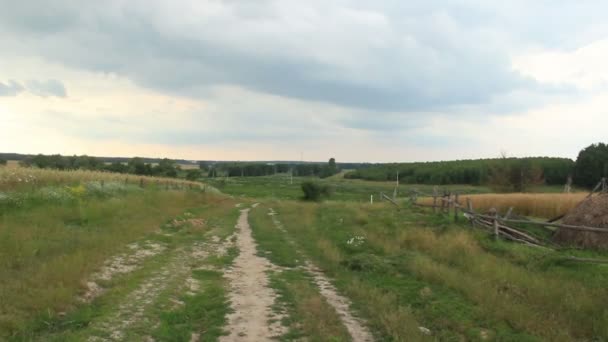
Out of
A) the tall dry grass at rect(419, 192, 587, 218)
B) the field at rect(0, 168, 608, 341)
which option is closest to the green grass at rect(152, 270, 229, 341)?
the field at rect(0, 168, 608, 341)

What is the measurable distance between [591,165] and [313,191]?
40954mm

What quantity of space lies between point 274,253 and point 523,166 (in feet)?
161

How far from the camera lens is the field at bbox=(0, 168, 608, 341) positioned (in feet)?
22.2

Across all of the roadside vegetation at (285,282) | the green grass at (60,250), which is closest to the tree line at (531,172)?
the roadside vegetation at (285,282)

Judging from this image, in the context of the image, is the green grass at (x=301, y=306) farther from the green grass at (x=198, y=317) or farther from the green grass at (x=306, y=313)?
the green grass at (x=198, y=317)

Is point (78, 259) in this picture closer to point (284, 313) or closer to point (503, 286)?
point (284, 313)

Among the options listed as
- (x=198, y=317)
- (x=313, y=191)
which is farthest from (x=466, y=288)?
(x=313, y=191)

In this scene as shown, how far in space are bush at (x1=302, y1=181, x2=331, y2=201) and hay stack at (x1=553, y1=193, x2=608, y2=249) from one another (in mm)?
51902

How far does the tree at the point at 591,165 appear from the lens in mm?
60906

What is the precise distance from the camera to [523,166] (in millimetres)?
54375

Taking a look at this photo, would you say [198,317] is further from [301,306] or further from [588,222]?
[588,222]

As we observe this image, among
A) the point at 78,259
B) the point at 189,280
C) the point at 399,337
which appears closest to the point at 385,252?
the point at 189,280

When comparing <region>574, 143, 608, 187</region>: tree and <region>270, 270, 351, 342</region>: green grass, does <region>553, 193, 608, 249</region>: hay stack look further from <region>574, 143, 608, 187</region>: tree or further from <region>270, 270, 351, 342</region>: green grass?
<region>574, 143, 608, 187</region>: tree

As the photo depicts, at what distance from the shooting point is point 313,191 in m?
68.9
